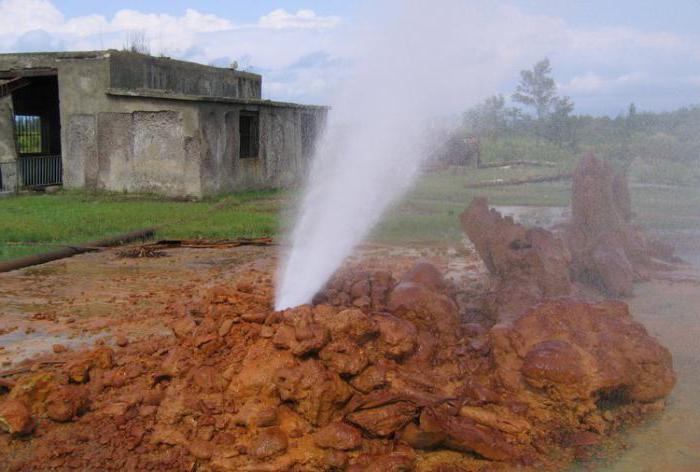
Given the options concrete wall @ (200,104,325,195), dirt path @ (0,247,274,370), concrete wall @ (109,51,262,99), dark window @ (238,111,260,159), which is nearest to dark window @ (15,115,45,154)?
concrete wall @ (109,51,262,99)

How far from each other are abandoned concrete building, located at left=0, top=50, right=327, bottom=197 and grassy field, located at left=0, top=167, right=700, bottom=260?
0.67 m

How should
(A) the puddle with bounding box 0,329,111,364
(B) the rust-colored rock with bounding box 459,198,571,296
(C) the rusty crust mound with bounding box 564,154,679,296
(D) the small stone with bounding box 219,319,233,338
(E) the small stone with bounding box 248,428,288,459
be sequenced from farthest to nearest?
1. (C) the rusty crust mound with bounding box 564,154,679,296
2. (B) the rust-colored rock with bounding box 459,198,571,296
3. (A) the puddle with bounding box 0,329,111,364
4. (D) the small stone with bounding box 219,319,233,338
5. (E) the small stone with bounding box 248,428,288,459

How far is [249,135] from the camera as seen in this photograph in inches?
873

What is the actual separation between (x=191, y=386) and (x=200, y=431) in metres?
0.39

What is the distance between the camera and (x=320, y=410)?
14.4ft

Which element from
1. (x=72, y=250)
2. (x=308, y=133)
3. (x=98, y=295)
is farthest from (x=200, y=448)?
(x=308, y=133)

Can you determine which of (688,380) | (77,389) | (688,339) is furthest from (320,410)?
(688,339)

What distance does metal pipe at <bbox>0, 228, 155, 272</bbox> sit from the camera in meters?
9.62

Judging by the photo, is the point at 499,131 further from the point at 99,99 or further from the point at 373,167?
the point at 373,167

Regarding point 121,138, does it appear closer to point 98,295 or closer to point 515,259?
point 98,295

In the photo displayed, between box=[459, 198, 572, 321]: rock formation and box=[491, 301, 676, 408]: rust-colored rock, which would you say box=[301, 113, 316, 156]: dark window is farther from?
box=[491, 301, 676, 408]: rust-colored rock

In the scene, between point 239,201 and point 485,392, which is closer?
point 485,392

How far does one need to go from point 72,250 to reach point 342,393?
25.2 feet

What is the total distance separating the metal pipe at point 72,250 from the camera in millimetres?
9616
